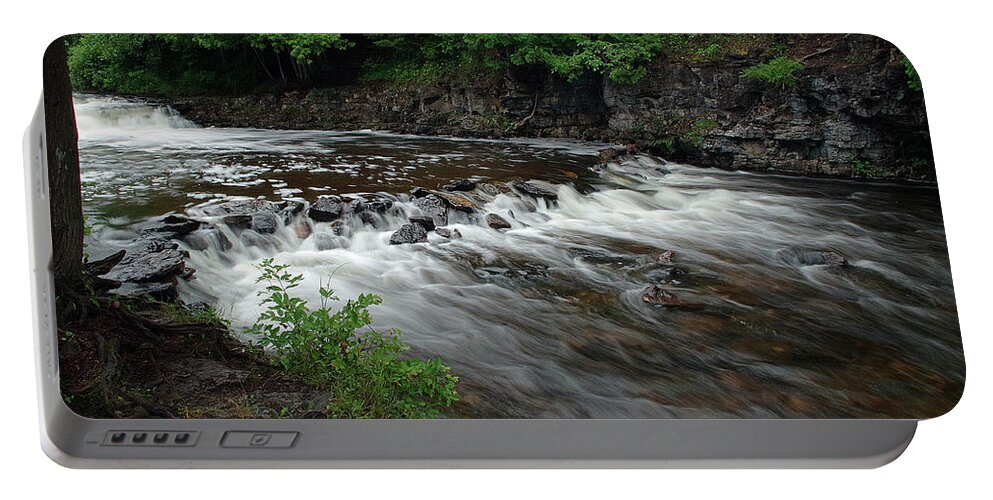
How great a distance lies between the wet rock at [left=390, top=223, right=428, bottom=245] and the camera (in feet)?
11.8

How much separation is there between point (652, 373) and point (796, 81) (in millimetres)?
1730

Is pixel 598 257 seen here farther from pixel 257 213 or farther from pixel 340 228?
pixel 257 213

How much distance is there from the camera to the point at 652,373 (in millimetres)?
3109

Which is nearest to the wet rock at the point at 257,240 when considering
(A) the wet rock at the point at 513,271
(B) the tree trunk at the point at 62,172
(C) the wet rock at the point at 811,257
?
(B) the tree trunk at the point at 62,172

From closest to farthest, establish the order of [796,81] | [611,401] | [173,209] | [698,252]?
[611,401]
[173,209]
[698,252]
[796,81]

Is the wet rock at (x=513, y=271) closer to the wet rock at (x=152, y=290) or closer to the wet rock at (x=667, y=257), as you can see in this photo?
the wet rock at (x=667, y=257)

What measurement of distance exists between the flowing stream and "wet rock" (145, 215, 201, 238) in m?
0.06

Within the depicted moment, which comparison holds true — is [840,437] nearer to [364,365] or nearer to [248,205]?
[364,365]

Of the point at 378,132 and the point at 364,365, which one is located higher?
the point at 378,132

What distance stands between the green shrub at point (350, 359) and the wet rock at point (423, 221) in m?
0.51

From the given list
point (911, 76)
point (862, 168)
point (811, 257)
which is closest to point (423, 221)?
point (811, 257)

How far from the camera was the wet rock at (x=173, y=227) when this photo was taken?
3.38 meters

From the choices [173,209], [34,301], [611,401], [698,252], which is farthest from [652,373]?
[34,301]

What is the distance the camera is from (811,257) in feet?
11.9
